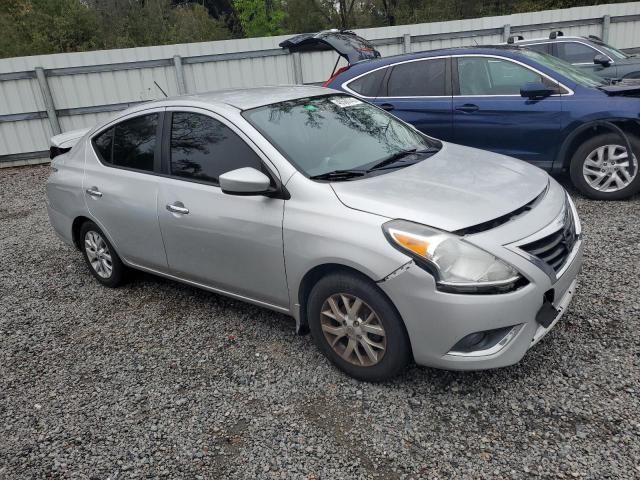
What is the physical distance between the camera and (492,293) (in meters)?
2.63

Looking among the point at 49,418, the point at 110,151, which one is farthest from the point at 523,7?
the point at 49,418

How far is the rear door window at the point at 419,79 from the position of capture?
21.1 ft

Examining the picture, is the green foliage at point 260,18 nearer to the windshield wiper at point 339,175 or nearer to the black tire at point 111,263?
the black tire at point 111,263

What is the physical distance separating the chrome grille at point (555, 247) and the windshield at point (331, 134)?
1.17 meters

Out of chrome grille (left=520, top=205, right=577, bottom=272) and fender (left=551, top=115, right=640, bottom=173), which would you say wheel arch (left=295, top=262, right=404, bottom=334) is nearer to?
chrome grille (left=520, top=205, right=577, bottom=272)

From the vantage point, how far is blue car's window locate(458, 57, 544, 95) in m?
6.01

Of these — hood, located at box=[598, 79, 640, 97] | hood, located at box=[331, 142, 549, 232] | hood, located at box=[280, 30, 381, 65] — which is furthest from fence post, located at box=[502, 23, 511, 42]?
hood, located at box=[331, 142, 549, 232]

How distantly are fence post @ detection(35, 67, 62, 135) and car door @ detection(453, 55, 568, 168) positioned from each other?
8359mm

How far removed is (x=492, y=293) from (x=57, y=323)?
3.47 m

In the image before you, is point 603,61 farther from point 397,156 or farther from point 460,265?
point 460,265

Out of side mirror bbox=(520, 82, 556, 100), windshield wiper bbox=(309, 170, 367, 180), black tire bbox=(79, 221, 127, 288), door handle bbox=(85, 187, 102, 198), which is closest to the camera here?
windshield wiper bbox=(309, 170, 367, 180)

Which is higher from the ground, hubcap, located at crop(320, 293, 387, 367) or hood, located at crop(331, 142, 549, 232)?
hood, located at crop(331, 142, 549, 232)

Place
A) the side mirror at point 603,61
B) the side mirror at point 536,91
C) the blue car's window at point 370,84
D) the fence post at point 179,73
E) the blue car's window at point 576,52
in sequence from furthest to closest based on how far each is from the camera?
the fence post at point 179,73 < the blue car's window at point 576,52 < the side mirror at point 603,61 < the blue car's window at point 370,84 < the side mirror at point 536,91

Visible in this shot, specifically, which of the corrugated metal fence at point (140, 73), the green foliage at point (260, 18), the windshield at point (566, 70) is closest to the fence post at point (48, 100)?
the corrugated metal fence at point (140, 73)
